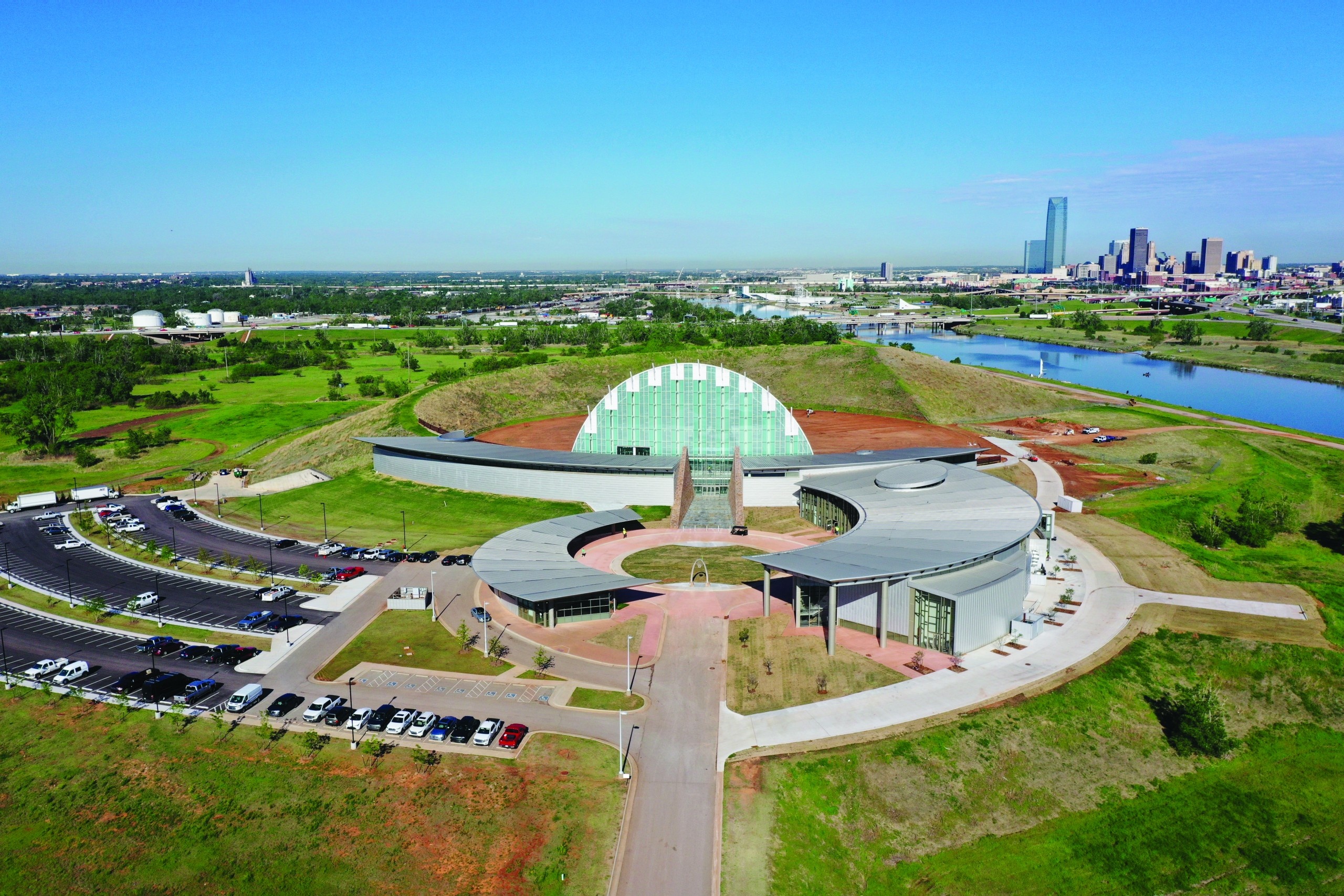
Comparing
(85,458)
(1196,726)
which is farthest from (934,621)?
(85,458)

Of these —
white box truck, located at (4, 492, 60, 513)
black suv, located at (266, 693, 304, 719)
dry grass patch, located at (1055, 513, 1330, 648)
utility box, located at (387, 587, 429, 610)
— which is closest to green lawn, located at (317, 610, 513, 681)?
utility box, located at (387, 587, 429, 610)

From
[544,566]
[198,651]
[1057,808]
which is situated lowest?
[1057,808]

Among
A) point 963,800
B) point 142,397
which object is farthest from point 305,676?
point 142,397

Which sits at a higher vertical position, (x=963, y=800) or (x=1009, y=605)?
(x=1009, y=605)

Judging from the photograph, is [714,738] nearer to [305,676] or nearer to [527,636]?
[527,636]

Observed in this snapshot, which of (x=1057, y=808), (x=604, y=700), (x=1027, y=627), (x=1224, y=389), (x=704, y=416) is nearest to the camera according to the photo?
(x=1057, y=808)

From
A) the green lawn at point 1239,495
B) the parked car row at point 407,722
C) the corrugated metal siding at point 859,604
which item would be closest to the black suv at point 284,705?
the parked car row at point 407,722

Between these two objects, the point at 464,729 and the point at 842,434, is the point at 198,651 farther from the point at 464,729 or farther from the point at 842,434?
the point at 842,434
